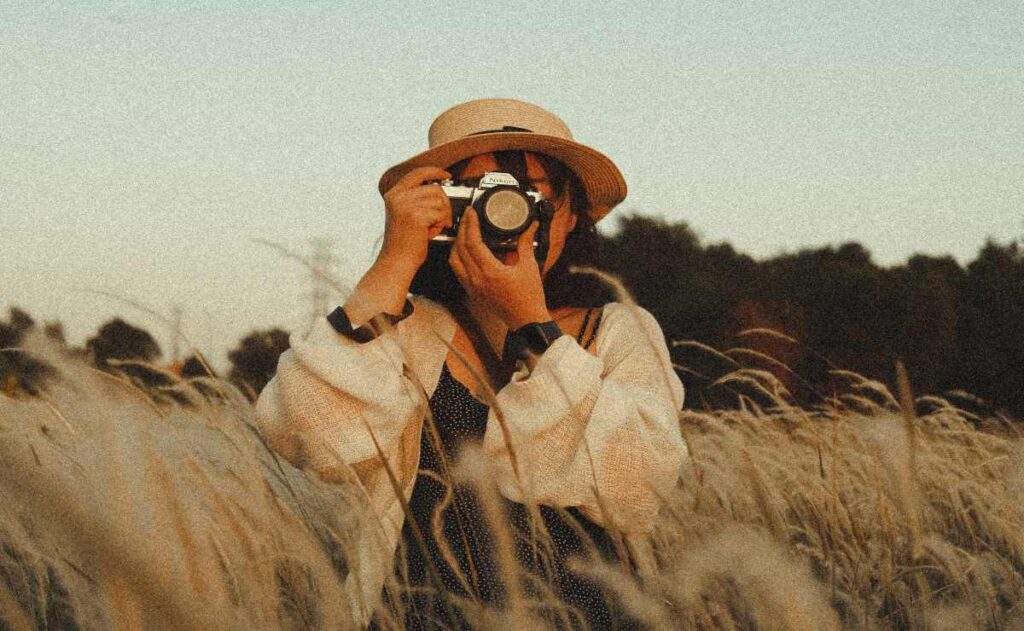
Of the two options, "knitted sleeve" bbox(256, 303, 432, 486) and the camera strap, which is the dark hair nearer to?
the camera strap

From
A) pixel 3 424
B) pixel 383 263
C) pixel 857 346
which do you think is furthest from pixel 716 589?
pixel 857 346

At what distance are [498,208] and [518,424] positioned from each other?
46 centimetres

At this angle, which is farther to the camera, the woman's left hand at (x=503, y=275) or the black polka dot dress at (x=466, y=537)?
the woman's left hand at (x=503, y=275)

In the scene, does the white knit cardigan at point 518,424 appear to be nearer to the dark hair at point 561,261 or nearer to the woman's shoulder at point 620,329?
the woman's shoulder at point 620,329

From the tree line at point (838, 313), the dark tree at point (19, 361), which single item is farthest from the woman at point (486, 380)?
the tree line at point (838, 313)

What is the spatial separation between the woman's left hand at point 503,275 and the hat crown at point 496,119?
295 millimetres

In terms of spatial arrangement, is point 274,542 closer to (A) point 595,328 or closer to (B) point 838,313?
(A) point 595,328

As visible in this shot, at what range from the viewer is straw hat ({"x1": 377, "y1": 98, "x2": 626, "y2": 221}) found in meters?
1.79

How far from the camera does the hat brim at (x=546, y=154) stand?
5.81ft

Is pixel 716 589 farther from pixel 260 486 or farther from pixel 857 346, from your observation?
pixel 857 346

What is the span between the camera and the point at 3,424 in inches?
56.2

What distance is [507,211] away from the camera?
63.8 inches

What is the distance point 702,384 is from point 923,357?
7120mm

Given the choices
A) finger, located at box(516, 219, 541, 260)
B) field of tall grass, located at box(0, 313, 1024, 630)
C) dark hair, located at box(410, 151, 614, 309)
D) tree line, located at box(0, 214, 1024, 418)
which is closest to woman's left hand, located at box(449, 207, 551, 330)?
finger, located at box(516, 219, 541, 260)
